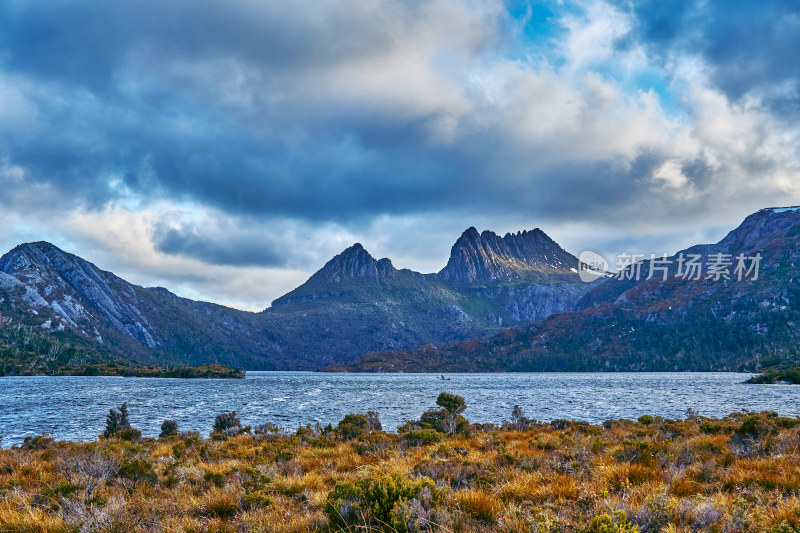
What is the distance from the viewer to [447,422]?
28938 mm

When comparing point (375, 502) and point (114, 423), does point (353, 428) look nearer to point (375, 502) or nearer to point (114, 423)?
point (114, 423)

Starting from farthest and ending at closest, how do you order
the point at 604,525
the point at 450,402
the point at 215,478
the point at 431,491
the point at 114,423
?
the point at 450,402 < the point at 114,423 < the point at 215,478 < the point at 431,491 < the point at 604,525

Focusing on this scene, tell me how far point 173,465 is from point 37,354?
787 feet

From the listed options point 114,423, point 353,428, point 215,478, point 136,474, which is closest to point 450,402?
point 353,428

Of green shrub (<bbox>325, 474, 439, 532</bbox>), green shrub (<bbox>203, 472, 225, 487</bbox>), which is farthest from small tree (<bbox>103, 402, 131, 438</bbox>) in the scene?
green shrub (<bbox>325, 474, 439, 532</bbox>)

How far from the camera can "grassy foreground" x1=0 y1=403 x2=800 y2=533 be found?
7016mm

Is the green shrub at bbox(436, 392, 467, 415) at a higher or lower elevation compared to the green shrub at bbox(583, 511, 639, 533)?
lower

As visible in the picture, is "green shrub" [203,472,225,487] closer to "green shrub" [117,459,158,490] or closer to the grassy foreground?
the grassy foreground

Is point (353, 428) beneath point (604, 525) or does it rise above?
beneath

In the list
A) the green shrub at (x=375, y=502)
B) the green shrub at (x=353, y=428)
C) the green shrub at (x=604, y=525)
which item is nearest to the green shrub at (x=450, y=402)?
the green shrub at (x=353, y=428)

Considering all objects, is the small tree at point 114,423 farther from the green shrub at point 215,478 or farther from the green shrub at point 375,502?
the green shrub at point 375,502

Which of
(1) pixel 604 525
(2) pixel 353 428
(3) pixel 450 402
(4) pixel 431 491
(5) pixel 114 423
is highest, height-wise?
(1) pixel 604 525

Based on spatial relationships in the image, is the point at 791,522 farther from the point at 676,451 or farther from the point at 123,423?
the point at 123,423

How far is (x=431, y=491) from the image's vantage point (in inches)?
323
